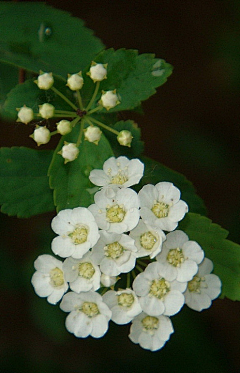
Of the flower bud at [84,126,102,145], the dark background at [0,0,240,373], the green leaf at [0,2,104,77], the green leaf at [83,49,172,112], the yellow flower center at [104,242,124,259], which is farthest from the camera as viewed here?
the dark background at [0,0,240,373]

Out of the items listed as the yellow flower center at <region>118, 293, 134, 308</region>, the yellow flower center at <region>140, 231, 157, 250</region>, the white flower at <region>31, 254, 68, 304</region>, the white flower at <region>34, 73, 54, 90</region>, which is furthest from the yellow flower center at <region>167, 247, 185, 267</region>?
the white flower at <region>34, 73, 54, 90</region>

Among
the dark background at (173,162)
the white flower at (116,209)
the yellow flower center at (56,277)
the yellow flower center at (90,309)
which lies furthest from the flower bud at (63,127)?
the dark background at (173,162)

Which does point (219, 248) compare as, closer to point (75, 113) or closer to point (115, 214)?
point (115, 214)

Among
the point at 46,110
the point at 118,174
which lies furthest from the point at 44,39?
the point at 118,174

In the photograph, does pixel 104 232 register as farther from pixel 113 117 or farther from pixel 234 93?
pixel 234 93

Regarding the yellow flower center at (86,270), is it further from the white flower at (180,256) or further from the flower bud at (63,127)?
the flower bud at (63,127)

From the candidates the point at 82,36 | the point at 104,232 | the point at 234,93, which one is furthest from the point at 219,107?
the point at 104,232

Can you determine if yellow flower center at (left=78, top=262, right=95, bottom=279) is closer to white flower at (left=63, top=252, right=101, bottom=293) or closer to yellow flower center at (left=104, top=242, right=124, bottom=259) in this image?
white flower at (left=63, top=252, right=101, bottom=293)
